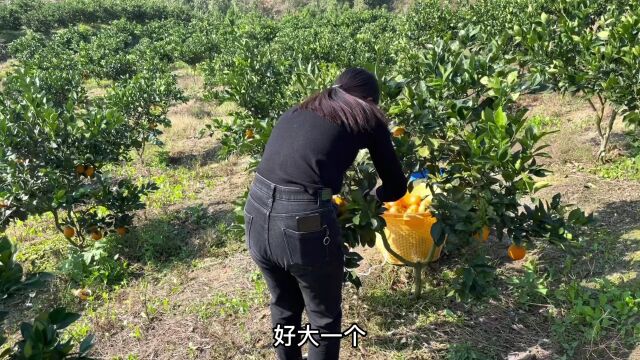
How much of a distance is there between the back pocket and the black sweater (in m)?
0.21

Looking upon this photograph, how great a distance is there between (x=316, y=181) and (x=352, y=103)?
404mm

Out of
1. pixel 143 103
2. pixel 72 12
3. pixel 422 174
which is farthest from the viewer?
pixel 72 12

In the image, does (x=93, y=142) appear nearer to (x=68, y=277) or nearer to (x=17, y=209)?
(x=17, y=209)

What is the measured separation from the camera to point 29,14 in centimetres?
3594

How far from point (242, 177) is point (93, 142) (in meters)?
2.70

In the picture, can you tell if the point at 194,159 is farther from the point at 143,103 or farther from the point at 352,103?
the point at 352,103

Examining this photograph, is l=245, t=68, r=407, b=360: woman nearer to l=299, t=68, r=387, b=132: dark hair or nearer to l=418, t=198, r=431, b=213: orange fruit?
l=299, t=68, r=387, b=132: dark hair

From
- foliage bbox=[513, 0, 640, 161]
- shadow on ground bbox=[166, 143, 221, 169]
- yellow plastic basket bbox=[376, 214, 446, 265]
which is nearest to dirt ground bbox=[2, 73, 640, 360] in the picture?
yellow plastic basket bbox=[376, 214, 446, 265]

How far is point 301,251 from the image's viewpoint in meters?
2.23

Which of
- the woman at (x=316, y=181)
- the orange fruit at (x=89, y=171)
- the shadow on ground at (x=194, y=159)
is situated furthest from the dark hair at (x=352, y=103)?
the shadow on ground at (x=194, y=159)

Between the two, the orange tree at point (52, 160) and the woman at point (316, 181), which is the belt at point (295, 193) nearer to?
the woman at point (316, 181)

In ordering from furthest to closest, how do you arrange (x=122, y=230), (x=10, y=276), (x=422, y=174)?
1. (x=122, y=230)
2. (x=422, y=174)
3. (x=10, y=276)

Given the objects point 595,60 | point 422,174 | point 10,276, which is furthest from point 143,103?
point 10,276

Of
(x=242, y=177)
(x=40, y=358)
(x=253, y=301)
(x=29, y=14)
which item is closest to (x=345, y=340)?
(x=253, y=301)
